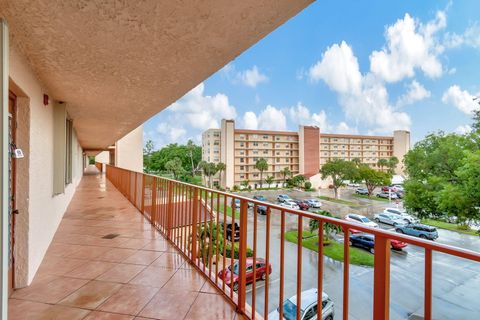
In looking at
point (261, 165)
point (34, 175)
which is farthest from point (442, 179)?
point (261, 165)

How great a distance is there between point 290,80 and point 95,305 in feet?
250

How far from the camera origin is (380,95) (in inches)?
2277

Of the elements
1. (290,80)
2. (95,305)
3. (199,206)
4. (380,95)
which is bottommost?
(95,305)

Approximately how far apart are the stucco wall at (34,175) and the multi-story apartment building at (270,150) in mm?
31737

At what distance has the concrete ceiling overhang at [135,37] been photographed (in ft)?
4.39

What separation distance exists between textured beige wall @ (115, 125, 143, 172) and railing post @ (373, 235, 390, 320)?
1764cm

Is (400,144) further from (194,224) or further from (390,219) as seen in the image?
(194,224)

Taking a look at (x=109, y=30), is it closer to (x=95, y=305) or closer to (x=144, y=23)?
(x=144, y=23)

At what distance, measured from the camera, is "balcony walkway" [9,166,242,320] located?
5.89 ft

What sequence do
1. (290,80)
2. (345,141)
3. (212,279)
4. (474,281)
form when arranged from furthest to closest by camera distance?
(290,80)
(345,141)
(474,281)
(212,279)

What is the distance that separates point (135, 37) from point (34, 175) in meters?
1.75

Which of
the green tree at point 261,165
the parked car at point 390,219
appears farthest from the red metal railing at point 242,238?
the green tree at point 261,165

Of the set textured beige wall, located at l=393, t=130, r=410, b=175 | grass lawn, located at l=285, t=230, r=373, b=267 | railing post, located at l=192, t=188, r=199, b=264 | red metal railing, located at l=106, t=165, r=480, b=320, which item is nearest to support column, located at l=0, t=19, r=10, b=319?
red metal railing, located at l=106, t=165, r=480, b=320

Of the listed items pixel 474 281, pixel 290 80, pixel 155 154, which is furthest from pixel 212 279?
pixel 290 80
